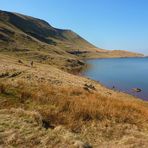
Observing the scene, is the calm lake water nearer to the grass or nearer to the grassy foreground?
the grass

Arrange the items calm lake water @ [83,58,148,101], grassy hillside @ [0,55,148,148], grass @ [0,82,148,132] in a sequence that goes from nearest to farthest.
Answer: grassy hillside @ [0,55,148,148] < grass @ [0,82,148,132] < calm lake water @ [83,58,148,101]

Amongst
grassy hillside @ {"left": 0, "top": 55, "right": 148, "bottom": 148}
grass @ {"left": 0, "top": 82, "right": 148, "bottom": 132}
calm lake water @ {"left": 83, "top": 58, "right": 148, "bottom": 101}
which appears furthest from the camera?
calm lake water @ {"left": 83, "top": 58, "right": 148, "bottom": 101}

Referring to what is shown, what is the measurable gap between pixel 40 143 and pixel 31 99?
17.8ft

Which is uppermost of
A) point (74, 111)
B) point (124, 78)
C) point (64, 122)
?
point (74, 111)

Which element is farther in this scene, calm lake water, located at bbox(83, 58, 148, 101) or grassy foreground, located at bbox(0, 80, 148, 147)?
calm lake water, located at bbox(83, 58, 148, 101)

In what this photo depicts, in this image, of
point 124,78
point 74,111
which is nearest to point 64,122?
point 74,111

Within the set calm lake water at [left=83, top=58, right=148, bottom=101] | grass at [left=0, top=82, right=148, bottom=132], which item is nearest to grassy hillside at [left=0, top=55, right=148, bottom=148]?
grass at [left=0, top=82, right=148, bottom=132]

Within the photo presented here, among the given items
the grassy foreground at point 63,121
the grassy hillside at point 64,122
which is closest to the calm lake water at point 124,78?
the grassy foreground at point 63,121

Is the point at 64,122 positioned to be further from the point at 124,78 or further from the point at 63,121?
the point at 124,78

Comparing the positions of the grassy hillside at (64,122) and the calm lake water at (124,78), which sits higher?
the grassy hillside at (64,122)

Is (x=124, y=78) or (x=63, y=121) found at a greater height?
(x=63, y=121)

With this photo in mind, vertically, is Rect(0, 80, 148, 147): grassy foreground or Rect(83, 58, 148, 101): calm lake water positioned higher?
Rect(0, 80, 148, 147): grassy foreground

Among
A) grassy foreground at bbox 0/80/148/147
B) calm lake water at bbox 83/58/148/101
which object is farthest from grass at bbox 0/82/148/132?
calm lake water at bbox 83/58/148/101

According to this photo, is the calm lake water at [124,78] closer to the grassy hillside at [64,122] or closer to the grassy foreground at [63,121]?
the grassy foreground at [63,121]
